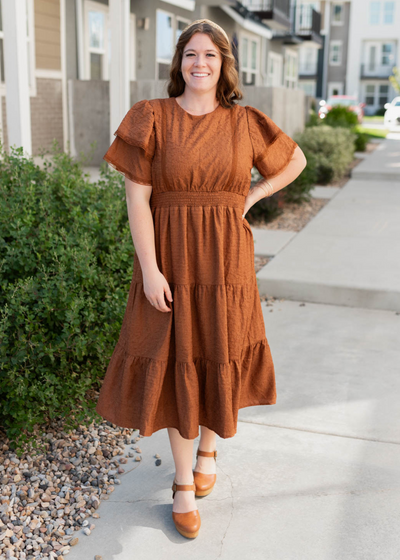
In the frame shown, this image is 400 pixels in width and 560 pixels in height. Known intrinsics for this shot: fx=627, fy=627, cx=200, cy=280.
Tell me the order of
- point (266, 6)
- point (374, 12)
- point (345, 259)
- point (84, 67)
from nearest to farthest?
point (345, 259)
point (84, 67)
point (266, 6)
point (374, 12)

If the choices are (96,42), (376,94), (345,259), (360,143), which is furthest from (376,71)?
(345,259)

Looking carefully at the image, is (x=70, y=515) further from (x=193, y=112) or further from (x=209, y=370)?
(x=193, y=112)

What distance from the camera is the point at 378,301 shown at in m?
5.04

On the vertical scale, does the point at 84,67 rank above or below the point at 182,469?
above

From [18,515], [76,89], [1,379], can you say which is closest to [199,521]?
[18,515]

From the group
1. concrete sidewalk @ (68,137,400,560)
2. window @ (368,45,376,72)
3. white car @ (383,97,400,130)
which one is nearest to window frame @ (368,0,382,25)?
window @ (368,45,376,72)

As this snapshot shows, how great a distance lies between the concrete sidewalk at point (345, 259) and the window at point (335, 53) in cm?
4345

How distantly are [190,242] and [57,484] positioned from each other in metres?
1.21

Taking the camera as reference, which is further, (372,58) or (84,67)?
(372,58)

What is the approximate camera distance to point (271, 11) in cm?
1834

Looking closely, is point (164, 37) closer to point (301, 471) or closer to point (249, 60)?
point (249, 60)

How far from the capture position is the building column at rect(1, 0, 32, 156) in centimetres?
514

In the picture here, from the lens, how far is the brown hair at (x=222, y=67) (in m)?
2.12

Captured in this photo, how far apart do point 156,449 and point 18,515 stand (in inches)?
28.8
